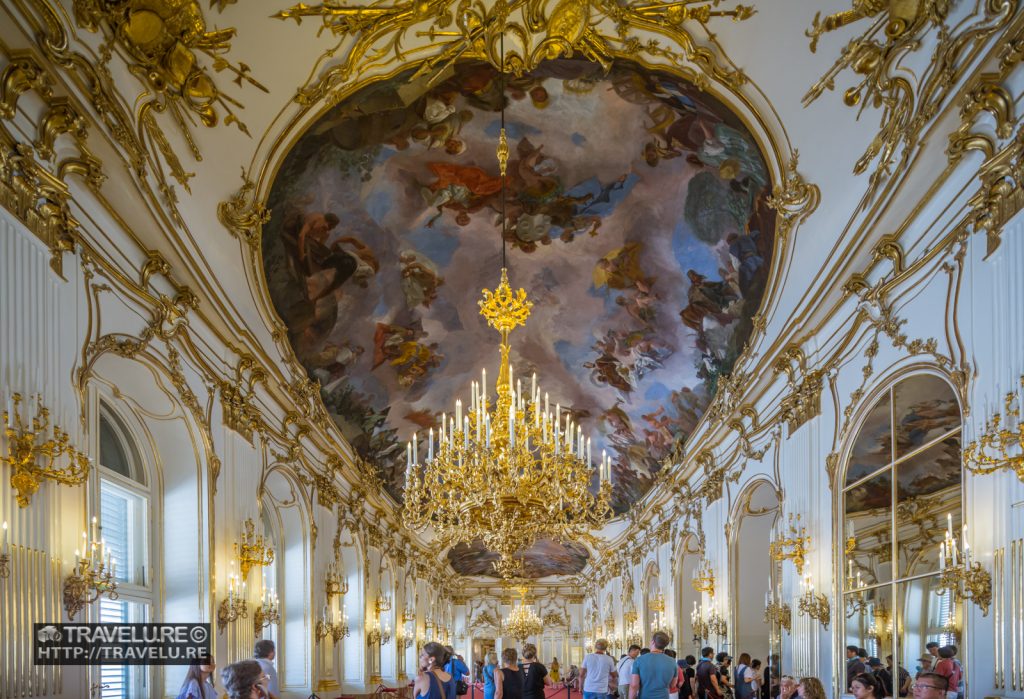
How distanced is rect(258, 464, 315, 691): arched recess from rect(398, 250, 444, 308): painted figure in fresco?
3885mm

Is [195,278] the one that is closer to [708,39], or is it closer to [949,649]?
[708,39]

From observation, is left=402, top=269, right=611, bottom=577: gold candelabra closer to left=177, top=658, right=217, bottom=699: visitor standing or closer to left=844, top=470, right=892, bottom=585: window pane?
left=844, top=470, right=892, bottom=585: window pane

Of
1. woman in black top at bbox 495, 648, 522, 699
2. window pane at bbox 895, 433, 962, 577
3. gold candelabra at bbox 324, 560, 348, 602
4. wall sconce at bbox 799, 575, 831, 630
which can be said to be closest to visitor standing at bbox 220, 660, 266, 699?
window pane at bbox 895, 433, 962, 577

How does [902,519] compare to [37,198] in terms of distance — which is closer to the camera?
[37,198]

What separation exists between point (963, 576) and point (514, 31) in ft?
24.5

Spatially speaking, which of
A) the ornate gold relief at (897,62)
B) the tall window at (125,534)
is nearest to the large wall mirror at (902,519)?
the ornate gold relief at (897,62)

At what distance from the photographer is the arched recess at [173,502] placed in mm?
11758

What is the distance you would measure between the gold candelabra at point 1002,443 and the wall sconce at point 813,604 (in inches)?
193

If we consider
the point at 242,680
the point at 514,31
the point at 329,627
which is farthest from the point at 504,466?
the point at 242,680

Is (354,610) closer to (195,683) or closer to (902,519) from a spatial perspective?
(902,519)

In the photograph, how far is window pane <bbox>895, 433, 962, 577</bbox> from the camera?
353 inches

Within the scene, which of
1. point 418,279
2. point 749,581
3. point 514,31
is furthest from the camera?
point 418,279

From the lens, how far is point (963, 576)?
8.23m

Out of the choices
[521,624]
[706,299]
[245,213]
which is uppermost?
[245,213]
